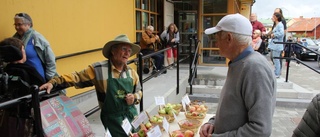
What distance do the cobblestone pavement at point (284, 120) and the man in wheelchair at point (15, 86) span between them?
11.8 feet

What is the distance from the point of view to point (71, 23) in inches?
167

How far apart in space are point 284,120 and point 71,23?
13.4 feet

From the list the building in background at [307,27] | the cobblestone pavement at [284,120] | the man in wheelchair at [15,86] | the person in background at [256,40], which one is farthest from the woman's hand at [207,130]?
the building in background at [307,27]

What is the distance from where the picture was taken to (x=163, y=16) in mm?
8484

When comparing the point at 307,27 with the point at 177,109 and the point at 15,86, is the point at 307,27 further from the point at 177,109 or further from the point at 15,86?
the point at 15,86

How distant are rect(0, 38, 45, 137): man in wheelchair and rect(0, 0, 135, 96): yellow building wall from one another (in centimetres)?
122

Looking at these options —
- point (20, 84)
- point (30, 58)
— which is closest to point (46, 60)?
point (30, 58)

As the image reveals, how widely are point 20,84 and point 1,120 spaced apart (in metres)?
0.32

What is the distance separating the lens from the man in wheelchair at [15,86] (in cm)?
171

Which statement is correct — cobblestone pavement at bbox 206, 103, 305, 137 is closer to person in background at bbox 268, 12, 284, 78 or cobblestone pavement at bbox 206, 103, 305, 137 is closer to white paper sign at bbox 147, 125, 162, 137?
person in background at bbox 268, 12, 284, 78

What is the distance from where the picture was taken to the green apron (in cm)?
216

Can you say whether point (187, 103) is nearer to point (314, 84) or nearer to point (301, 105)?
point (301, 105)

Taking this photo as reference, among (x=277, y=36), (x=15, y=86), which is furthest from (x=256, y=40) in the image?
(x=15, y=86)

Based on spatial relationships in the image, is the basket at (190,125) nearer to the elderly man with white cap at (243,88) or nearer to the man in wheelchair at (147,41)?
the elderly man with white cap at (243,88)
